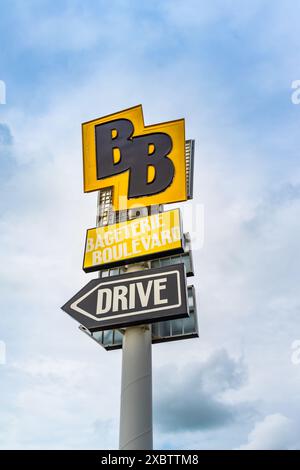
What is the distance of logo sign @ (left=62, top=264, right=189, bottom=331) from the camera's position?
14.4m

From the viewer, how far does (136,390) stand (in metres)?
14.1

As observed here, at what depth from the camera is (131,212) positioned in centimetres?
1773

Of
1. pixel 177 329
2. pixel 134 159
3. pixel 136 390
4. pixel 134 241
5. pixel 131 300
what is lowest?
pixel 136 390

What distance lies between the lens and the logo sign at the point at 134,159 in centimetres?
1747

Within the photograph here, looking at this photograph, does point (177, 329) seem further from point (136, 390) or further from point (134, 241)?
point (134, 241)

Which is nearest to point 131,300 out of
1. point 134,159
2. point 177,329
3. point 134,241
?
point 177,329

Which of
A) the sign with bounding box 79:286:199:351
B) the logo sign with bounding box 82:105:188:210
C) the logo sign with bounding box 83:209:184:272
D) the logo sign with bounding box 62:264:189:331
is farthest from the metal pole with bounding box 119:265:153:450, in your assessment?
the logo sign with bounding box 82:105:188:210

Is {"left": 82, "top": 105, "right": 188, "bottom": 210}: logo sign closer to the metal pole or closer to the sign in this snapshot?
the sign

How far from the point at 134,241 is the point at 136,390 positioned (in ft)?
16.8

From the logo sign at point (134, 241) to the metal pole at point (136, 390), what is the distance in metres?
2.56

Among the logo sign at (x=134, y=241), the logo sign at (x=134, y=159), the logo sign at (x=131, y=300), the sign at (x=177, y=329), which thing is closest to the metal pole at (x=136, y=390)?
the sign at (x=177, y=329)

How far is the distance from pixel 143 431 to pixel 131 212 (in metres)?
7.88
